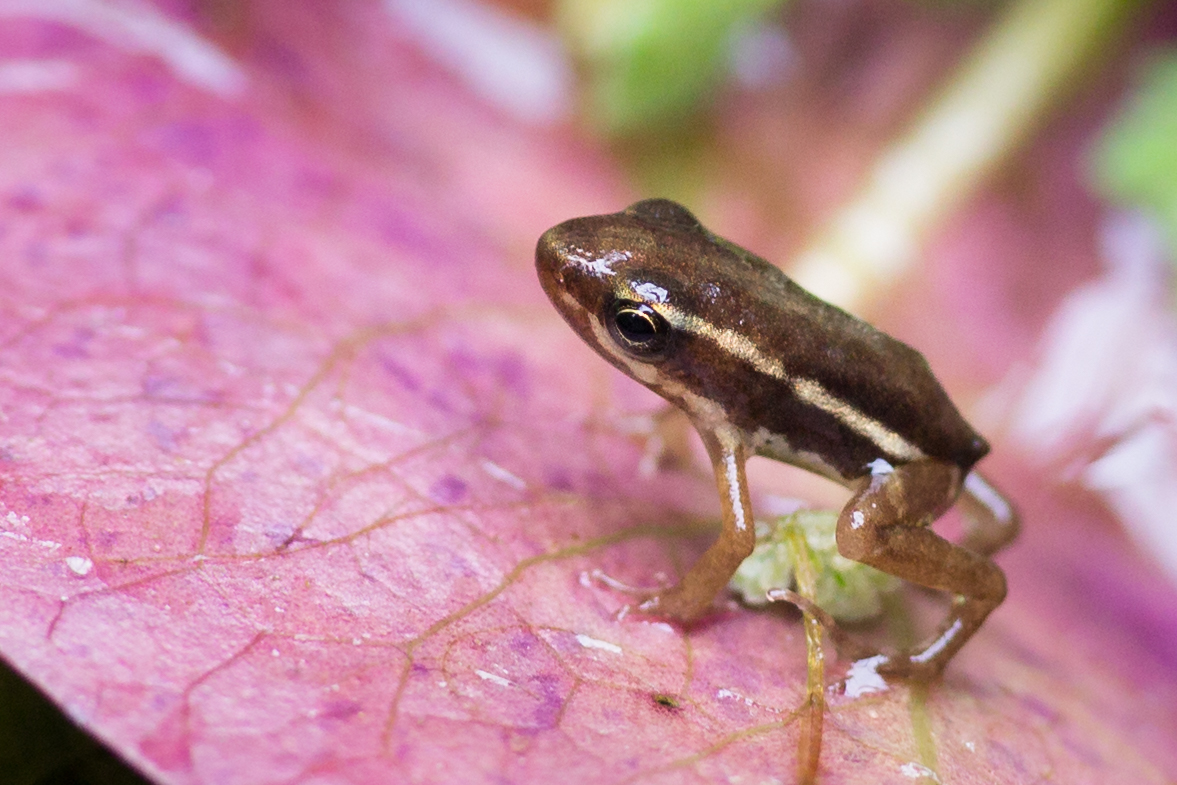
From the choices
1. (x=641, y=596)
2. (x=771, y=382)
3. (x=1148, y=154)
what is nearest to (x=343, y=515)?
(x=641, y=596)

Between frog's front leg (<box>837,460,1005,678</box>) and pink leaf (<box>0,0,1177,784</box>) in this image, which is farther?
frog's front leg (<box>837,460,1005,678</box>)

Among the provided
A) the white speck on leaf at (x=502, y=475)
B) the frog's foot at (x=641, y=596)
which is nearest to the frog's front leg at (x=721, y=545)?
the frog's foot at (x=641, y=596)

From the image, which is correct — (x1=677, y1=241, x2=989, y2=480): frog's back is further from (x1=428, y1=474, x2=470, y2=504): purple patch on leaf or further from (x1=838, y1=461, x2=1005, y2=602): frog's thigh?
(x1=428, y1=474, x2=470, y2=504): purple patch on leaf

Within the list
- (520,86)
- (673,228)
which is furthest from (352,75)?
(673,228)

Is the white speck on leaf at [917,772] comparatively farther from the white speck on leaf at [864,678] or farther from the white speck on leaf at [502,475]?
the white speck on leaf at [502,475]

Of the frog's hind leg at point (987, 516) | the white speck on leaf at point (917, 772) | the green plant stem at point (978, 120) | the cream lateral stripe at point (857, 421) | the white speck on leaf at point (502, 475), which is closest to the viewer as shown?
the white speck on leaf at point (917, 772)

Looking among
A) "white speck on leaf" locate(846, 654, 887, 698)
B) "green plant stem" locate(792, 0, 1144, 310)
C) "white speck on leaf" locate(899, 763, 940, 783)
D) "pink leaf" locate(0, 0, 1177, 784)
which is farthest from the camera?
"green plant stem" locate(792, 0, 1144, 310)

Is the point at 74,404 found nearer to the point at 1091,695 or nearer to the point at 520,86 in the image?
the point at 1091,695

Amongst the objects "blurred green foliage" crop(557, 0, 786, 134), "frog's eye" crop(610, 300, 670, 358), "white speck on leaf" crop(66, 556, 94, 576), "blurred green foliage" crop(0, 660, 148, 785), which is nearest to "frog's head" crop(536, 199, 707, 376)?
"frog's eye" crop(610, 300, 670, 358)
